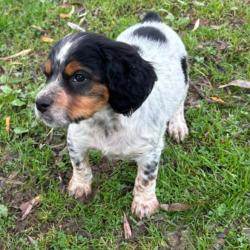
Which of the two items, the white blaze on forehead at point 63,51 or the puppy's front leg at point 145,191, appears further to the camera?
the puppy's front leg at point 145,191

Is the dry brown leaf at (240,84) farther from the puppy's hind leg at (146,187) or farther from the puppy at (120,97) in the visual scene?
the puppy's hind leg at (146,187)

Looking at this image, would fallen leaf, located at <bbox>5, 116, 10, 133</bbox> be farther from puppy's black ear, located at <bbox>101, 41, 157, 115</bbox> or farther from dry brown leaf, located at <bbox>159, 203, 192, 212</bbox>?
puppy's black ear, located at <bbox>101, 41, 157, 115</bbox>

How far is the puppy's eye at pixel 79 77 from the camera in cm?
331

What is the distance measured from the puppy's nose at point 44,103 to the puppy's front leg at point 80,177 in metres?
0.93

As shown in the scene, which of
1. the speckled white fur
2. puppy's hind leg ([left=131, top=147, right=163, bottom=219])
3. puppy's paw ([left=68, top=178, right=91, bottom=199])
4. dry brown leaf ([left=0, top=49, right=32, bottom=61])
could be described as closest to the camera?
the speckled white fur

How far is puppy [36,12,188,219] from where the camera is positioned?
336 centimetres

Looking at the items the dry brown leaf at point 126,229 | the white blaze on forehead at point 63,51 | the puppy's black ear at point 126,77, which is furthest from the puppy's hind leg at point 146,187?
the white blaze on forehead at point 63,51

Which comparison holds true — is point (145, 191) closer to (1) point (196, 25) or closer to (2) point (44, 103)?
(2) point (44, 103)

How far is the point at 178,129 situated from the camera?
4.86 meters

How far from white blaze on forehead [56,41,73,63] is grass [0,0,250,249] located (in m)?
1.52

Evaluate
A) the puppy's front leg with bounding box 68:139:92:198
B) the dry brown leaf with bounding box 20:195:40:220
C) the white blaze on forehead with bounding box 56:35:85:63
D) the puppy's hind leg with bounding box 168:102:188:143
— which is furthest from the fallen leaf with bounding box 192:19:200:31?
the white blaze on forehead with bounding box 56:35:85:63

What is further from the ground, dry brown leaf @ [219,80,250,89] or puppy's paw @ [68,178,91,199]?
dry brown leaf @ [219,80,250,89]

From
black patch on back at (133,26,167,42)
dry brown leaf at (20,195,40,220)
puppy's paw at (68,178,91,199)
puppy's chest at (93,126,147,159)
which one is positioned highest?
black patch on back at (133,26,167,42)

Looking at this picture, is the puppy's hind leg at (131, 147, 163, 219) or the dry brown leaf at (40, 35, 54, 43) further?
the dry brown leaf at (40, 35, 54, 43)
